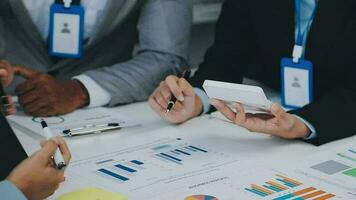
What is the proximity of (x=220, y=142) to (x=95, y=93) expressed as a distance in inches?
17.2

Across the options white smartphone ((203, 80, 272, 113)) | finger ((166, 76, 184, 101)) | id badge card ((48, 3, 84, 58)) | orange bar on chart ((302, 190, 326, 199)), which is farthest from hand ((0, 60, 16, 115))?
orange bar on chart ((302, 190, 326, 199))

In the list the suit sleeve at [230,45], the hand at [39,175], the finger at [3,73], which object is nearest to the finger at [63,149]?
the hand at [39,175]

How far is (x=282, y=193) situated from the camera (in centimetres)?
111

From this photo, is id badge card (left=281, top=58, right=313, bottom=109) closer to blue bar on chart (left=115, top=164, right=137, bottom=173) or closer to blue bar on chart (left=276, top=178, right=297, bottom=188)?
blue bar on chart (left=276, top=178, right=297, bottom=188)

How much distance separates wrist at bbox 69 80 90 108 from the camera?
163 cm

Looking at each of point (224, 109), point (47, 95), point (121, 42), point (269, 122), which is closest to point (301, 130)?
point (269, 122)

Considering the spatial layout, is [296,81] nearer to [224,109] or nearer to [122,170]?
[224,109]

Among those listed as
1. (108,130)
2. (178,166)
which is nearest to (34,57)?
(108,130)

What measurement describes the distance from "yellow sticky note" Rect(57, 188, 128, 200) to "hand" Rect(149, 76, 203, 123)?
460 mm

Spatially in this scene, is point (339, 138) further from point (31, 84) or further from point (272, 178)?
point (31, 84)

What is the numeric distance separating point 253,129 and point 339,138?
233 mm

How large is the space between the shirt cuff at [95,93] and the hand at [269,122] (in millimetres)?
419

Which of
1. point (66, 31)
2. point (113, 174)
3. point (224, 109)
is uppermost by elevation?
point (66, 31)

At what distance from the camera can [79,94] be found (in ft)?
5.38
